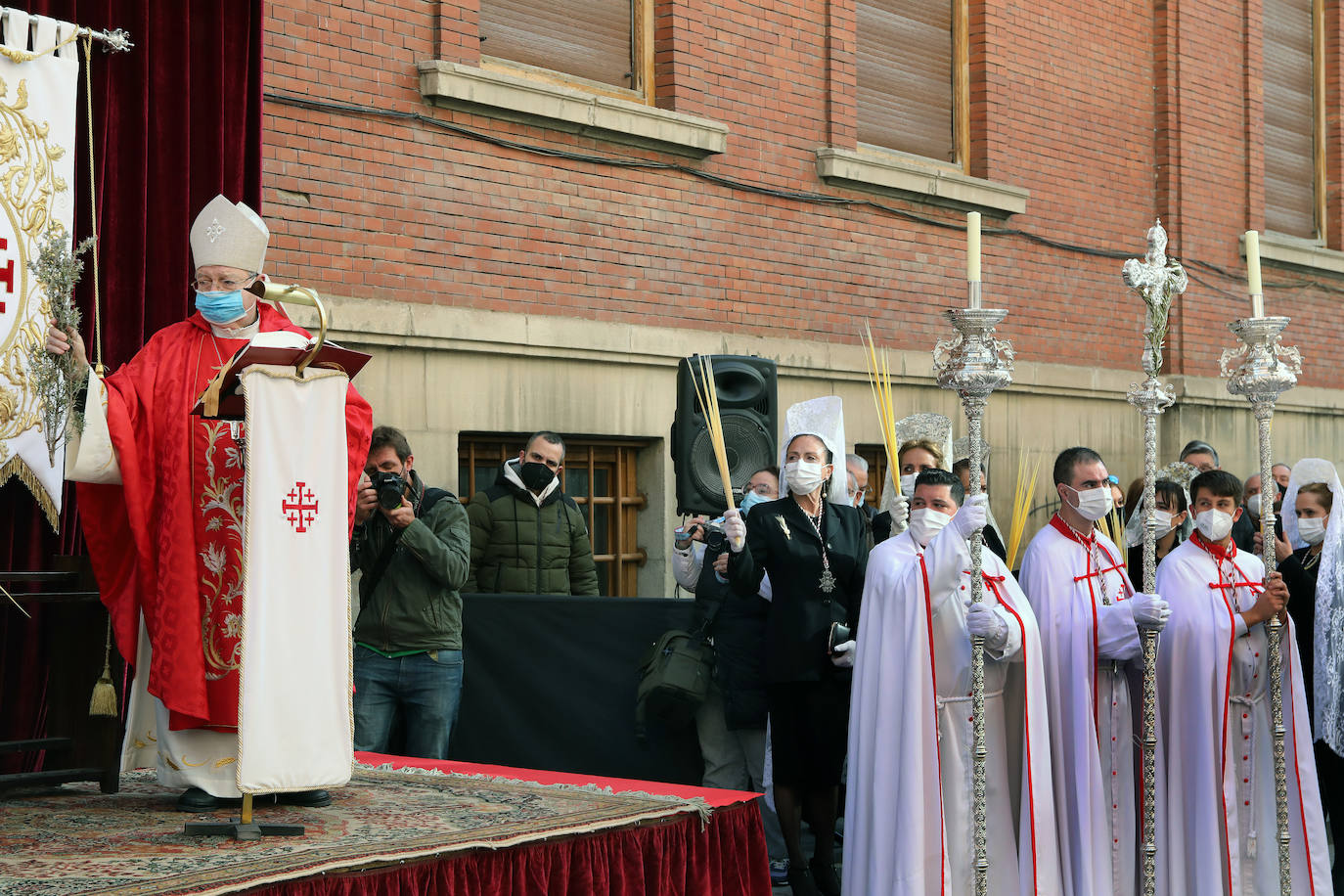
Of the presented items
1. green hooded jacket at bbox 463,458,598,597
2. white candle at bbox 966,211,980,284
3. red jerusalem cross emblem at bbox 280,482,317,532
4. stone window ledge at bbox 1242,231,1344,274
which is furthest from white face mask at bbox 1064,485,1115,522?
stone window ledge at bbox 1242,231,1344,274

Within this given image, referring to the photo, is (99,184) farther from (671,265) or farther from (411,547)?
(671,265)

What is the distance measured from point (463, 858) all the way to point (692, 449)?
4020mm

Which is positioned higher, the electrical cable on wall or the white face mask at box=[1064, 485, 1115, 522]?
the electrical cable on wall

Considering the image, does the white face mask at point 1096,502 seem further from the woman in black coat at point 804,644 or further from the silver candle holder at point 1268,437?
the woman in black coat at point 804,644

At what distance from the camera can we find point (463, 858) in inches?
190

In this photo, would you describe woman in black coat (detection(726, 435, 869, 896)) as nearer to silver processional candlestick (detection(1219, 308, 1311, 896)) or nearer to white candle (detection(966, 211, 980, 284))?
white candle (detection(966, 211, 980, 284))

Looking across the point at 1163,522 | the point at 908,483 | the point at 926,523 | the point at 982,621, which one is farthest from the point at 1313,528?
the point at 982,621

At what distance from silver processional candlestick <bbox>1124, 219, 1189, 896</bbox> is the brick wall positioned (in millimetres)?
3981

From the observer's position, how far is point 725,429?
8.84m

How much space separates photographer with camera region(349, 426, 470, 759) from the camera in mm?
6992

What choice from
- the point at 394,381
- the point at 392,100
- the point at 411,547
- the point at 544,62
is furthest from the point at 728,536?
the point at 544,62

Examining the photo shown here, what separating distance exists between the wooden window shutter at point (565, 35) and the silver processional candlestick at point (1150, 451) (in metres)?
4.38

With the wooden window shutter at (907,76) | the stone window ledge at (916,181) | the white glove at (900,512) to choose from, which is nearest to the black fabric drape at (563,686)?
the white glove at (900,512)

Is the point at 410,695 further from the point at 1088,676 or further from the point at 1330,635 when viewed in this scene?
the point at 1330,635
